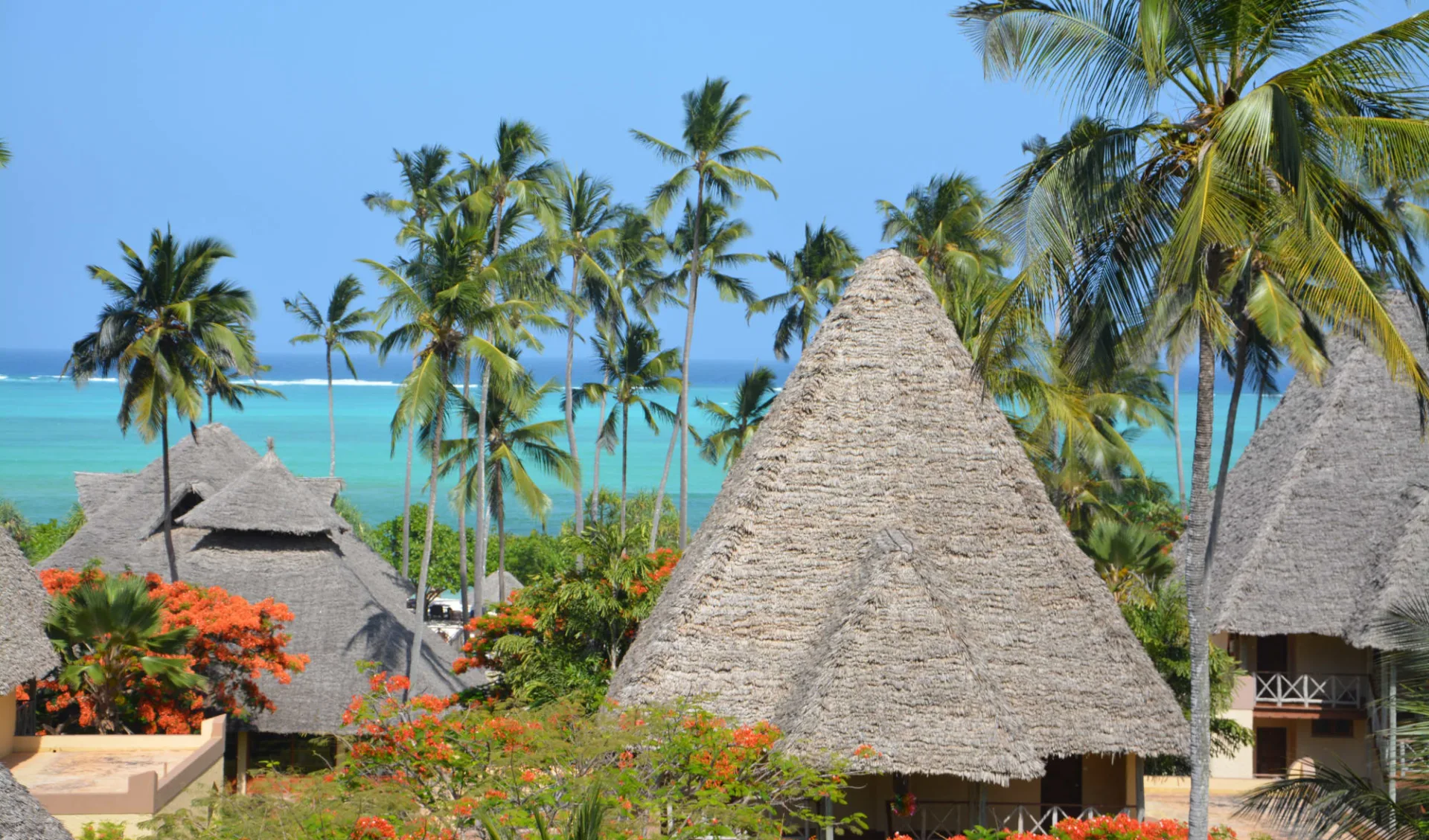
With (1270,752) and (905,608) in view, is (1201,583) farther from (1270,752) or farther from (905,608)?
(1270,752)

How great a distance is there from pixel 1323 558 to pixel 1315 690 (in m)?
3.02

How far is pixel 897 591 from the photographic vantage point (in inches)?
605

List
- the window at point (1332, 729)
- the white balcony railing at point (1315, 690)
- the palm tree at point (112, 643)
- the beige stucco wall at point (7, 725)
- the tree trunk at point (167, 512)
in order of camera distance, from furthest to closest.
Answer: the window at point (1332, 729)
the tree trunk at point (167, 512)
the white balcony railing at point (1315, 690)
the palm tree at point (112, 643)
the beige stucco wall at point (7, 725)

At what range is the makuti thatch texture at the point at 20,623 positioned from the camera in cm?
1742

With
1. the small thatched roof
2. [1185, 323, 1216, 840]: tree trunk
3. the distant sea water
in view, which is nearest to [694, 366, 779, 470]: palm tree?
[1185, 323, 1216, 840]: tree trunk

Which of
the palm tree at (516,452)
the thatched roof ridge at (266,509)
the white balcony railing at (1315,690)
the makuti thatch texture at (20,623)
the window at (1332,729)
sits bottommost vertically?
the window at (1332,729)

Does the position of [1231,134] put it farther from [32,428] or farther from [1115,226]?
[32,428]

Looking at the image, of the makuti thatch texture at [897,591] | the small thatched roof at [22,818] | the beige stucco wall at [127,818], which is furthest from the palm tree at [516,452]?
the small thatched roof at [22,818]

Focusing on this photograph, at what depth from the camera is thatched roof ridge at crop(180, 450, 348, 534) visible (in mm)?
28984

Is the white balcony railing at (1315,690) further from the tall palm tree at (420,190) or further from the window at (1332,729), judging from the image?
the tall palm tree at (420,190)

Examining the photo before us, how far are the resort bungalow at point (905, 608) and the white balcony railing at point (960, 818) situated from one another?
0.13 ft

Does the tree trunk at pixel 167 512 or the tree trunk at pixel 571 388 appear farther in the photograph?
the tree trunk at pixel 571 388

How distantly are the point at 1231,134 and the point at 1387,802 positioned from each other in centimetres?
592

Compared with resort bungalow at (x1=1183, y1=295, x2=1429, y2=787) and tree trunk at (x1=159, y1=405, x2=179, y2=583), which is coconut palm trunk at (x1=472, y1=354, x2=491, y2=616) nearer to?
tree trunk at (x1=159, y1=405, x2=179, y2=583)
